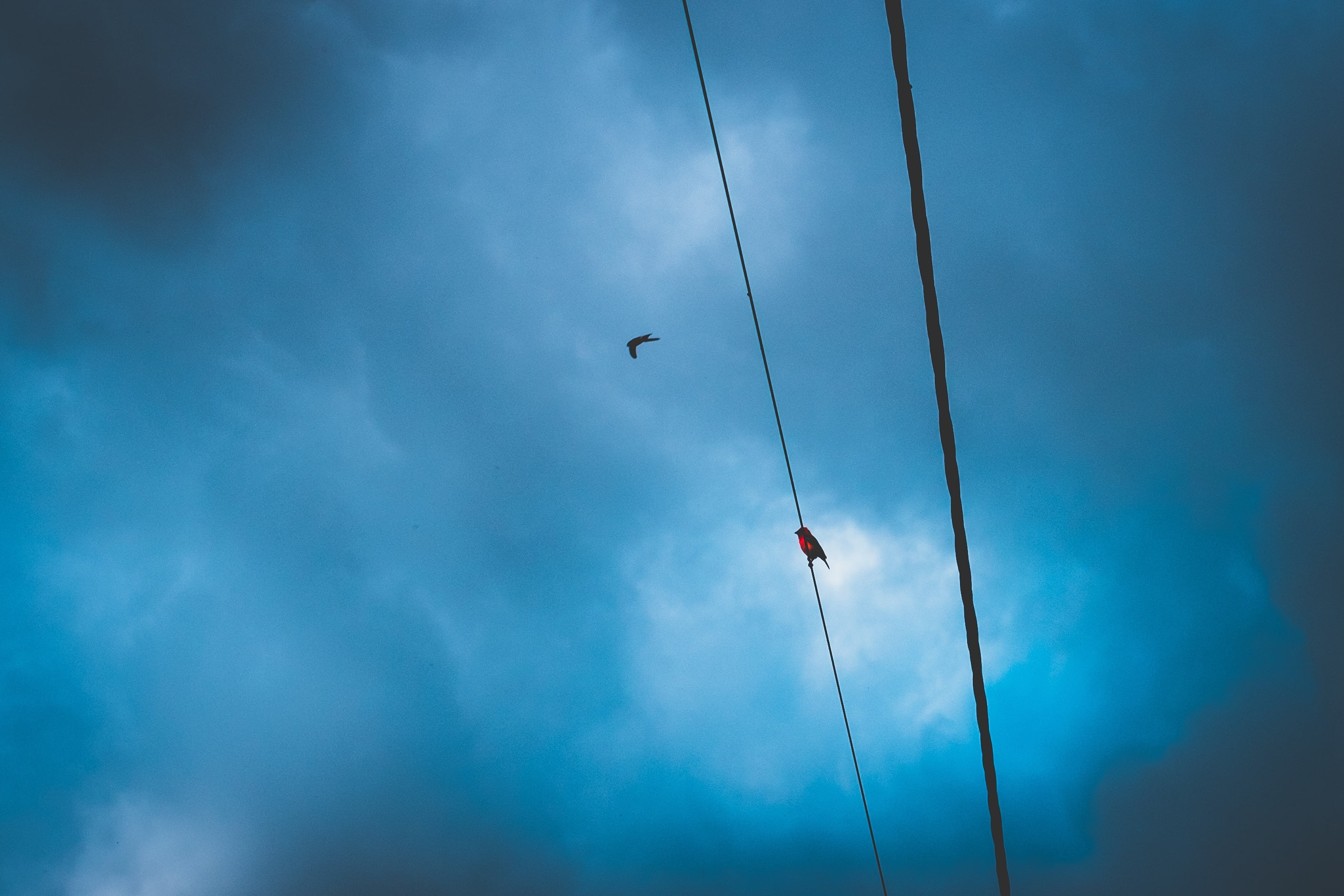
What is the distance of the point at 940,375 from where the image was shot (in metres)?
4.61

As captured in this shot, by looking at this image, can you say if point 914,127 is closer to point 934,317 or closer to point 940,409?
point 934,317

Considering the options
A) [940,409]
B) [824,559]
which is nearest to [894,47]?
[940,409]

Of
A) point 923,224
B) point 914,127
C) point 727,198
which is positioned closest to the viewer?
point 914,127

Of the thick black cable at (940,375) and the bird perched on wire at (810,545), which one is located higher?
the bird perched on wire at (810,545)

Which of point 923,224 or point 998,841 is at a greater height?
point 923,224

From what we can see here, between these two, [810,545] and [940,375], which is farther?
[810,545]

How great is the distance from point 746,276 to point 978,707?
204 inches

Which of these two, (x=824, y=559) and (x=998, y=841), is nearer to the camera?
(x=998, y=841)

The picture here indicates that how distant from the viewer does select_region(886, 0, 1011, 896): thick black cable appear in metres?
3.95

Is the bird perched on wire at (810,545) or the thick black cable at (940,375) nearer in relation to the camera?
the thick black cable at (940,375)

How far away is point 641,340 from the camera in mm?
12055

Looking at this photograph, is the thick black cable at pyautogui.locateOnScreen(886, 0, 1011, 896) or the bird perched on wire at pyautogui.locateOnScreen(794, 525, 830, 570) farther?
the bird perched on wire at pyautogui.locateOnScreen(794, 525, 830, 570)

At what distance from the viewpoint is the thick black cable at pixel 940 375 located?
3947 millimetres

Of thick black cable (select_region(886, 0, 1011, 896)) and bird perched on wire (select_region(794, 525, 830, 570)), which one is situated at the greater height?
bird perched on wire (select_region(794, 525, 830, 570))
